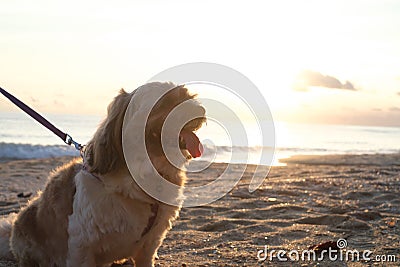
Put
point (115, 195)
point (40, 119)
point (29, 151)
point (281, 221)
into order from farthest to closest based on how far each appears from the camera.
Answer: point (29, 151), point (281, 221), point (40, 119), point (115, 195)

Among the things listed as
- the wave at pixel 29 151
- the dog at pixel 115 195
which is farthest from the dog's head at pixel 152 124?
the wave at pixel 29 151

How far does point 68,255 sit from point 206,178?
7262 millimetres

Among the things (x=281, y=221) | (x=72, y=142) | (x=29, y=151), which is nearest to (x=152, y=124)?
(x=72, y=142)

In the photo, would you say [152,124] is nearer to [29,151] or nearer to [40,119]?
[40,119]

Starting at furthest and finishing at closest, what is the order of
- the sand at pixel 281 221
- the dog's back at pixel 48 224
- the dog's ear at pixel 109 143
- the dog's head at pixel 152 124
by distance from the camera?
the sand at pixel 281 221 → the dog's back at pixel 48 224 → the dog's ear at pixel 109 143 → the dog's head at pixel 152 124

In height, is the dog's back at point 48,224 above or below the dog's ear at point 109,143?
below

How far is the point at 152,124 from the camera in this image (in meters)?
3.99

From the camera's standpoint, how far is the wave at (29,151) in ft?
62.0

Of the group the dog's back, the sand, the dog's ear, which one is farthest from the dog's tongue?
the sand

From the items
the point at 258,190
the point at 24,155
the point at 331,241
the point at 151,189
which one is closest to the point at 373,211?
the point at 331,241

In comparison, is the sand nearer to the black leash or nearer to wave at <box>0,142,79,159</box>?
the black leash

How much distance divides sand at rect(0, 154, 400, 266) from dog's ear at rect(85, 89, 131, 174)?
132 centimetres

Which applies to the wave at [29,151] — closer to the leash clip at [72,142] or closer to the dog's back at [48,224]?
the leash clip at [72,142]

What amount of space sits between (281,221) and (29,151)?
15.4 meters
